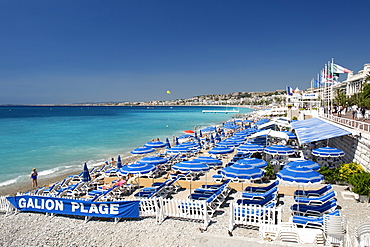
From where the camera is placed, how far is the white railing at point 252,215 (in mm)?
6824

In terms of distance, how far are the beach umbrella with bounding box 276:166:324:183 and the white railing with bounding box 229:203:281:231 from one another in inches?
49.0

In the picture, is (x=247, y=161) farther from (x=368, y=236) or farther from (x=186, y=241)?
(x=368, y=236)

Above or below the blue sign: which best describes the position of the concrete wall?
above

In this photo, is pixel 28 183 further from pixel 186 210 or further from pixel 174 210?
pixel 186 210

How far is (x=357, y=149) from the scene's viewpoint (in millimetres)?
10742

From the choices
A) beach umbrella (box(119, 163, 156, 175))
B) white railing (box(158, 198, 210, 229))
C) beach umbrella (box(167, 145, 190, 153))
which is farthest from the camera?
beach umbrella (box(167, 145, 190, 153))

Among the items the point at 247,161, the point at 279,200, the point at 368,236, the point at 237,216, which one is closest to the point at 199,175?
the point at 247,161

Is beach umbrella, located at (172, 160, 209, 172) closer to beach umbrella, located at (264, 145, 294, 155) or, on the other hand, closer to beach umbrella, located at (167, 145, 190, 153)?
beach umbrella, located at (264, 145, 294, 155)

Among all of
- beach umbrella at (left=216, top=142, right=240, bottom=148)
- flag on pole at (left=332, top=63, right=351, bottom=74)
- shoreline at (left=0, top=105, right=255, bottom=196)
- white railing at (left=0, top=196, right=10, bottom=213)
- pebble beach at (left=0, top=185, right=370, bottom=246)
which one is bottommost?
shoreline at (left=0, top=105, right=255, bottom=196)

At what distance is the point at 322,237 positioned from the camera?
5980 millimetres

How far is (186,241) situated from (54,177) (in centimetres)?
1388

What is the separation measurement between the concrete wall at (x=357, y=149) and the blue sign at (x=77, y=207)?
8664mm

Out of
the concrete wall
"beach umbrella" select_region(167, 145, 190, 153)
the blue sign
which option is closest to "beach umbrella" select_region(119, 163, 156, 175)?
the blue sign

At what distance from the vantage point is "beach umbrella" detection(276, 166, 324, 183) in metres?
7.64
